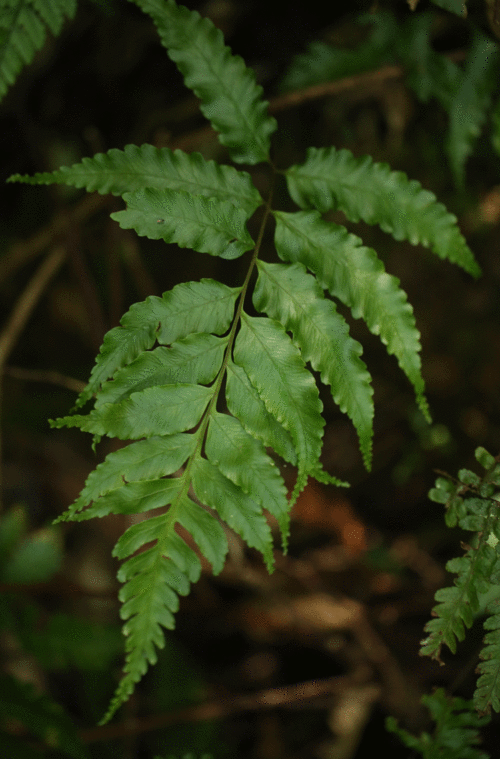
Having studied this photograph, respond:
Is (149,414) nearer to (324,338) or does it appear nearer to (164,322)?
(164,322)

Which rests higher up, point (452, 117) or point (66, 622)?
point (452, 117)

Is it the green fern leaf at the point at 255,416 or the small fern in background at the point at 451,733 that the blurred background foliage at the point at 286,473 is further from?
the green fern leaf at the point at 255,416

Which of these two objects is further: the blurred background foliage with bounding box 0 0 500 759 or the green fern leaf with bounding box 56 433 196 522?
the blurred background foliage with bounding box 0 0 500 759

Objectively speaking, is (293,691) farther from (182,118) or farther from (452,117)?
(182,118)

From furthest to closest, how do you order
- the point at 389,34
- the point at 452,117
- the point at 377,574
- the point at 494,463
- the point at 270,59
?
the point at 377,574 → the point at 270,59 → the point at 389,34 → the point at 452,117 → the point at 494,463

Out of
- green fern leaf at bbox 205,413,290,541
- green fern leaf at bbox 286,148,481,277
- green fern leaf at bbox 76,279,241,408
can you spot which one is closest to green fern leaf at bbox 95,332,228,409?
green fern leaf at bbox 76,279,241,408

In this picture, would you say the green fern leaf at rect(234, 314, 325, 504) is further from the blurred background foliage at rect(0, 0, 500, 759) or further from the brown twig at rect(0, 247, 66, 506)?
the brown twig at rect(0, 247, 66, 506)

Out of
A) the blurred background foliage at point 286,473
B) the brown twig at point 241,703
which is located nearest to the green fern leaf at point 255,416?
the blurred background foliage at point 286,473

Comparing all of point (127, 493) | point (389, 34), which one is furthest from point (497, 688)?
point (389, 34)
